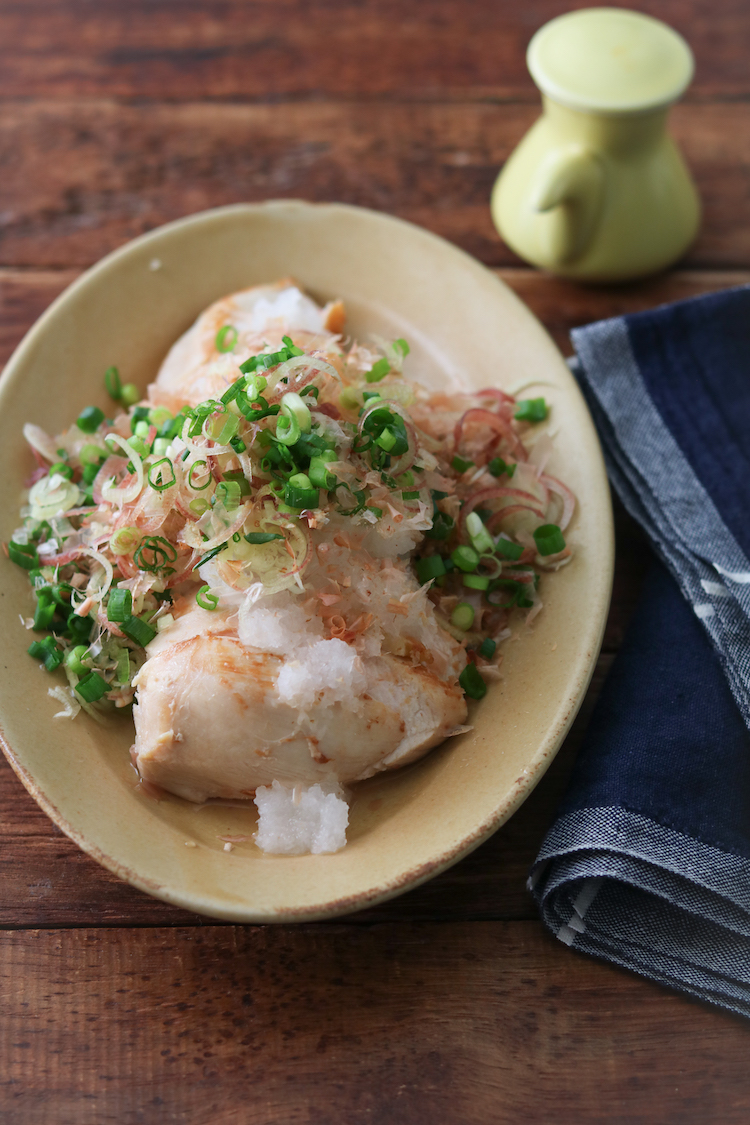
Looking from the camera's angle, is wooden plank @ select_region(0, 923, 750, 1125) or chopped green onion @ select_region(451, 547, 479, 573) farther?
chopped green onion @ select_region(451, 547, 479, 573)

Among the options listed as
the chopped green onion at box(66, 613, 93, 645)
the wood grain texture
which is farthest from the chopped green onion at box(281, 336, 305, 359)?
the wood grain texture

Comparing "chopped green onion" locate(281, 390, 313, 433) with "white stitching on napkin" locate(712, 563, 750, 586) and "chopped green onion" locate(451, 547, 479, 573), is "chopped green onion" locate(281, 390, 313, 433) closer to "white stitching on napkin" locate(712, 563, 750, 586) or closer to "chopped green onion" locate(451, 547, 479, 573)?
"chopped green onion" locate(451, 547, 479, 573)

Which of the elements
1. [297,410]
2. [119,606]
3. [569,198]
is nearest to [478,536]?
[297,410]

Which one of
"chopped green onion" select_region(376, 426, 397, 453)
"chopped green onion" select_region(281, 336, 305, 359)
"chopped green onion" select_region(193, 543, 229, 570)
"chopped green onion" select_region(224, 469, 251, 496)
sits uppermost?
"chopped green onion" select_region(281, 336, 305, 359)

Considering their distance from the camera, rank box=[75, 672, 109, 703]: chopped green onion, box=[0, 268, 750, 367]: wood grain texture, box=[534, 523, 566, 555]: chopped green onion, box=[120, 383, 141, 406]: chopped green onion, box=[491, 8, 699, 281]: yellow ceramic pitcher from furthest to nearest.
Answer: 1. box=[0, 268, 750, 367]: wood grain texture
2. box=[491, 8, 699, 281]: yellow ceramic pitcher
3. box=[120, 383, 141, 406]: chopped green onion
4. box=[534, 523, 566, 555]: chopped green onion
5. box=[75, 672, 109, 703]: chopped green onion

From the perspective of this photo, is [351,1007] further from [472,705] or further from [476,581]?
[476,581]
